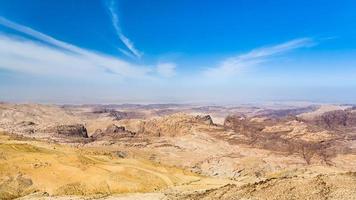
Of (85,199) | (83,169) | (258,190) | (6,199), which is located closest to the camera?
(258,190)

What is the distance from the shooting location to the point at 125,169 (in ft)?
301

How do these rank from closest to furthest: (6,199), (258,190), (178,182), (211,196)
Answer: (258,190), (211,196), (6,199), (178,182)

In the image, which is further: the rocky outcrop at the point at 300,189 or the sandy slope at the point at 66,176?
the sandy slope at the point at 66,176

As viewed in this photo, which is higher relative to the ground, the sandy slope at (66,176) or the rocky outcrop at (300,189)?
the rocky outcrop at (300,189)

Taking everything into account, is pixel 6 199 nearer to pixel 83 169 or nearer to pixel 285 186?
pixel 83 169

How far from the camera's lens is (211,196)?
51219 millimetres

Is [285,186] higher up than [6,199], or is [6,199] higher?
[285,186]

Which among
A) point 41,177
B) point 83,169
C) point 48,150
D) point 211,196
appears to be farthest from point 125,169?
point 211,196

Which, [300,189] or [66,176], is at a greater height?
[300,189]

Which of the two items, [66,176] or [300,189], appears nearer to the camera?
[300,189]

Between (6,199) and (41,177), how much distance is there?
8663 millimetres

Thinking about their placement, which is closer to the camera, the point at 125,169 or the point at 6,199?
the point at 6,199

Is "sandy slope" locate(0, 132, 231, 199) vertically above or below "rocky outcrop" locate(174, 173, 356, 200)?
below

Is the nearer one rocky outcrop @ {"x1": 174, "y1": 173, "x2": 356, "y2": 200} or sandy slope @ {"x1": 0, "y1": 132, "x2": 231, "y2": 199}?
rocky outcrop @ {"x1": 174, "y1": 173, "x2": 356, "y2": 200}
